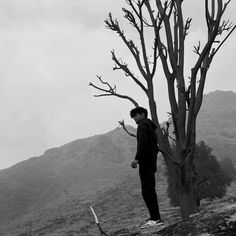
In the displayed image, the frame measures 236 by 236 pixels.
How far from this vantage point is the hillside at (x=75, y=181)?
69.7 meters

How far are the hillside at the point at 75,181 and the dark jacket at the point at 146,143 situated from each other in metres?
45.2

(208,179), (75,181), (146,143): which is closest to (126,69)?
(146,143)

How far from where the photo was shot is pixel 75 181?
11650cm

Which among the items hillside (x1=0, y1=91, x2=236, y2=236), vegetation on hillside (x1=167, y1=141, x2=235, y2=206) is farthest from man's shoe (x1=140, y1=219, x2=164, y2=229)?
hillside (x1=0, y1=91, x2=236, y2=236)

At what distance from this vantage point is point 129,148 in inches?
5984

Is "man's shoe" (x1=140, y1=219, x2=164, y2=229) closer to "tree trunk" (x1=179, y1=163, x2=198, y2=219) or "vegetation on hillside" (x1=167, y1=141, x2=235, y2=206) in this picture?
"tree trunk" (x1=179, y1=163, x2=198, y2=219)

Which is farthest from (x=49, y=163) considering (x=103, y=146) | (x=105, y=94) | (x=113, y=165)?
(x=105, y=94)

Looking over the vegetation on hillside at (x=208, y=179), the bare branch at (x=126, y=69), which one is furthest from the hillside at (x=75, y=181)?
the bare branch at (x=126, y=69)

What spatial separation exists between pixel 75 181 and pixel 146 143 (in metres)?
112

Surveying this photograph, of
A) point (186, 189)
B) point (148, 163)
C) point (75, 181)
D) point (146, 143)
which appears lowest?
point (186, 189)

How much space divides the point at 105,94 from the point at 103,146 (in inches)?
5810

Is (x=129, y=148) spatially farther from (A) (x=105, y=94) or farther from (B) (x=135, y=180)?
(A) (x=105, y=94)

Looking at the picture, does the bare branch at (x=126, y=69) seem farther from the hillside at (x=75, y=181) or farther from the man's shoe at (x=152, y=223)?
the hillside at (x=75, y=181)

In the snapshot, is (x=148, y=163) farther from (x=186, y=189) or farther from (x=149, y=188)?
(x=186, y=189)
